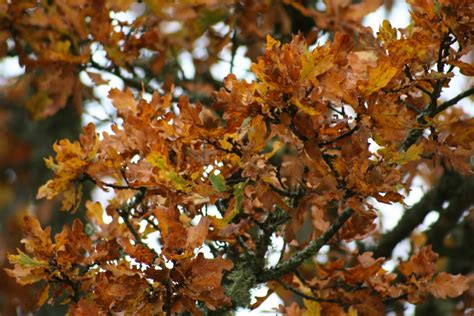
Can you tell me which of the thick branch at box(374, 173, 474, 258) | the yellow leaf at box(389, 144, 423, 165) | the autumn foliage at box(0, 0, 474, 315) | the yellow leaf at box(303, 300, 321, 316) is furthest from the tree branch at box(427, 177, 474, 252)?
the yellow leaf at box(389, 144, 423, 165)

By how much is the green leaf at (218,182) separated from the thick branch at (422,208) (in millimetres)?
1137

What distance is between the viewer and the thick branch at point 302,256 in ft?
6.14

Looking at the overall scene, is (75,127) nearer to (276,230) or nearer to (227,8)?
(227,8)

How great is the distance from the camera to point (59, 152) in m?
1.85

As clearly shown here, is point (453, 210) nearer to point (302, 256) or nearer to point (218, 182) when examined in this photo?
point (302, 256)

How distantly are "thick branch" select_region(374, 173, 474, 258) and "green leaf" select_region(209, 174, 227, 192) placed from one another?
114 centimetres

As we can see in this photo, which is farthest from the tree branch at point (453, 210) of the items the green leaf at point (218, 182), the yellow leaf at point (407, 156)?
the green leaf at point (218, 182)

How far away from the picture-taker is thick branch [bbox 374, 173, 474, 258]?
264cm

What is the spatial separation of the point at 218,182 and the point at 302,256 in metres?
0.42

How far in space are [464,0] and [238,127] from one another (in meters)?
0.55

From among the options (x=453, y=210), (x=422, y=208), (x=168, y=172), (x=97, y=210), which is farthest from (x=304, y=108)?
(x=453, y=210)

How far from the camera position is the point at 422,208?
2.72m

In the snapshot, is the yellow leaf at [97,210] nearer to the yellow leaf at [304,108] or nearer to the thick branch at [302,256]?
the thick branch at [302,256]

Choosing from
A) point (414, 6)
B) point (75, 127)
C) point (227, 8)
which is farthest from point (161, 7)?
point (75, 127)
